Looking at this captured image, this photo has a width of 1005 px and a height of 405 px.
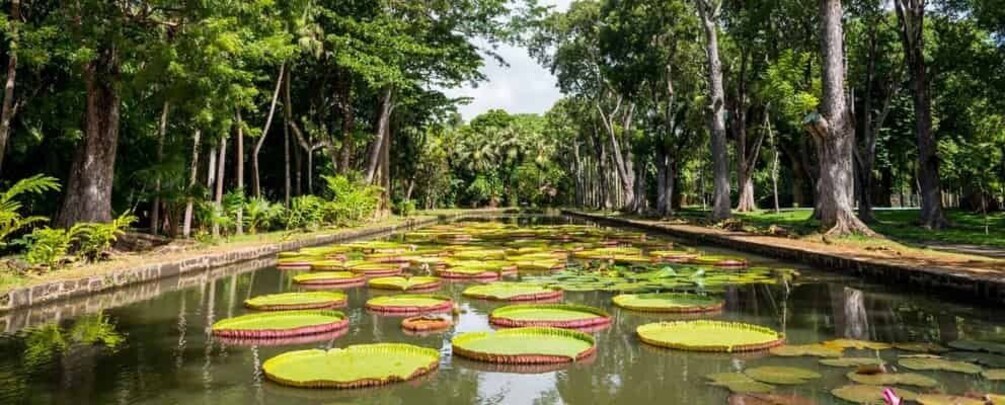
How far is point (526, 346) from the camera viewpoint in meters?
5.68

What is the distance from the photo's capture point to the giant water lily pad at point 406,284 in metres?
9.46

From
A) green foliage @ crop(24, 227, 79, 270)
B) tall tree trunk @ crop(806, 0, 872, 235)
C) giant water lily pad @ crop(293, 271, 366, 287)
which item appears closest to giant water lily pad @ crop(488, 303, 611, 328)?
giant water lily pad @ crop(293, 271, 366, 287)

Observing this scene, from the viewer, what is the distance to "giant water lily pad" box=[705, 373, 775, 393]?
14.8 feet

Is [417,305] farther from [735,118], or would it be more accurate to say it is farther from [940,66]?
[735,118]

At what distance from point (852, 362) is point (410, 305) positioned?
470 centimetres

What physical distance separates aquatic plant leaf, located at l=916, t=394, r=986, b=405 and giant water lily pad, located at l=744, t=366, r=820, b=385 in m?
0.74

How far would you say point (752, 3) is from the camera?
21.2 meters

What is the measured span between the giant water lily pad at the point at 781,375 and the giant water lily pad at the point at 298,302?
5.05m

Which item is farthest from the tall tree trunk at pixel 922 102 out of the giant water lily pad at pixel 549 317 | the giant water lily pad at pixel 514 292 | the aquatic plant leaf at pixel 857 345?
the giant water lily pad at pixel 549 317

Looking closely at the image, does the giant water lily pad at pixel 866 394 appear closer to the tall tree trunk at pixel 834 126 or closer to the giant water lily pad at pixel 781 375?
the giant water lily pad at pixel 781 375

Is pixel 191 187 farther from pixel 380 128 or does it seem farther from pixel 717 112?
pixel 717 112

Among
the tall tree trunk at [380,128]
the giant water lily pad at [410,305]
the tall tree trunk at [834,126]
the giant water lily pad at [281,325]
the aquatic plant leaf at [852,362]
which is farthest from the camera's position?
the tall tree trunk at [380,128]

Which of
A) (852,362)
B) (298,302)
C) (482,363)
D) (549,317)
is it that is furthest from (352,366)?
(852,362)

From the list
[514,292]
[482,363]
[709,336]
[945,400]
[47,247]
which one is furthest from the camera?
[47,247]
